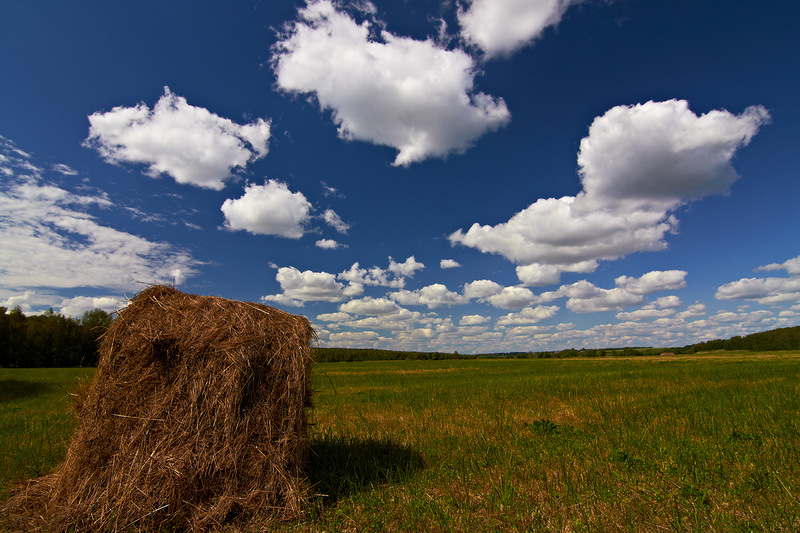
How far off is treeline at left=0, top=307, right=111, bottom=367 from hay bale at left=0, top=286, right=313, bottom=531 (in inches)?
3316

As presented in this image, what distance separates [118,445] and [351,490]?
8.74ft

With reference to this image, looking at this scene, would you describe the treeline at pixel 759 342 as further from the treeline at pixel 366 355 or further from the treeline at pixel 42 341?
the treeline at pixel 42 341

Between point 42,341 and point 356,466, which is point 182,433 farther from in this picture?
point 42,341

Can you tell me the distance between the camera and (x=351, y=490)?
4633 mm

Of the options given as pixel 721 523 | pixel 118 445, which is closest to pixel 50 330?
pixel 118 445

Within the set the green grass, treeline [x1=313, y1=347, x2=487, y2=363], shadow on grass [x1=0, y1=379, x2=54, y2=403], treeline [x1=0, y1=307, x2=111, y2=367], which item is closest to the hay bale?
the green grass

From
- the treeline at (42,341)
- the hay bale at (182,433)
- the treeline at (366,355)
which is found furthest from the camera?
the treeline at (366,355)

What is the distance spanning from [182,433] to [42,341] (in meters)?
100

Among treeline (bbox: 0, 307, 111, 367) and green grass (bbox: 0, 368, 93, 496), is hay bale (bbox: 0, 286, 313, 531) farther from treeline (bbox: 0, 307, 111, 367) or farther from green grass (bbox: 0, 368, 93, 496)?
treeline (bbox: 0, 307, 111, 367)

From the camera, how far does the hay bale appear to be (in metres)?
3.81

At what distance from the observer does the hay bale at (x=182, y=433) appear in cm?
381

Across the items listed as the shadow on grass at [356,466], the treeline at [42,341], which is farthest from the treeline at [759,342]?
the treeline at [42,341]

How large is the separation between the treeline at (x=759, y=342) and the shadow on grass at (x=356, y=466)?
15832 centimetres

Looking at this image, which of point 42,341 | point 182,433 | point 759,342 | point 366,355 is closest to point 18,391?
point 182,433
